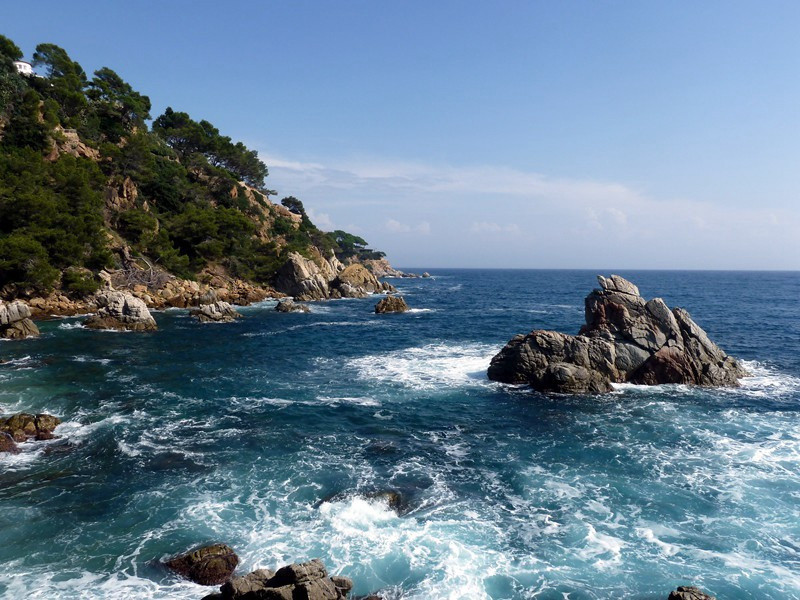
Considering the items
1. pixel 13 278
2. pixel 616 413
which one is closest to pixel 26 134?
pixel 13 278

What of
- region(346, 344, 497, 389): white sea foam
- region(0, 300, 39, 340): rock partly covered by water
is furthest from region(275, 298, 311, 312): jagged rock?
region(0, 300, 39, 340): rock partly covered by water

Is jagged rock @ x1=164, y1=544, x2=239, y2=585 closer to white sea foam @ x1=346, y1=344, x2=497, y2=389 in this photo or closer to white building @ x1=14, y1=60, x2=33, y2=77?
white sea foam @ x1=346, y1=344, x2=497, y2=389

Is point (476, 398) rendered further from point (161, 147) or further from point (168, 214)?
point (161, 147)

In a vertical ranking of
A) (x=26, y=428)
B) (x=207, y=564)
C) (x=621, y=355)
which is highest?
(x=621, y=355)

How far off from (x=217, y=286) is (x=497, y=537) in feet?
242

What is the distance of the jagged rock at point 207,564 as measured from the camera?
13.6 meters

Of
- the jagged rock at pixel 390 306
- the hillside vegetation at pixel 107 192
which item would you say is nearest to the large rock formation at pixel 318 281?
the hillside vegetation at pixel 107 192

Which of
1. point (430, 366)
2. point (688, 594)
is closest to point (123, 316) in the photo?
point (430, 366)

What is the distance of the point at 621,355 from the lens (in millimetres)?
34125

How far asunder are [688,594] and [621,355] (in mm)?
24020

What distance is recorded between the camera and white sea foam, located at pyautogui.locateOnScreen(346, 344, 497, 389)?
34.8 meters

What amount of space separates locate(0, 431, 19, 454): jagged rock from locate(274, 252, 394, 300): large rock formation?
216 ft

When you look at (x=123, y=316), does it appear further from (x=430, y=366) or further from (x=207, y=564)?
(x=207, y=564)

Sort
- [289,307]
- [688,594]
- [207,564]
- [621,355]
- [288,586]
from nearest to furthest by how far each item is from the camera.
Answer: [288,586]
[688,594]
[207,564]
[621,355]
[289,307]
